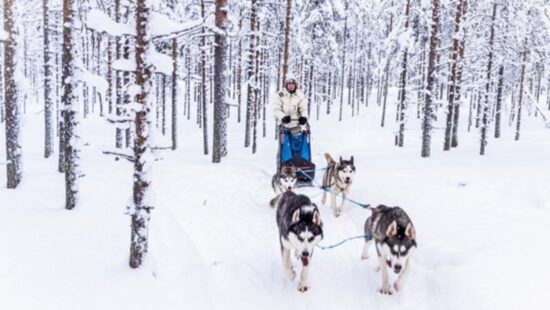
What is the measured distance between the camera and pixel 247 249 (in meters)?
7.80

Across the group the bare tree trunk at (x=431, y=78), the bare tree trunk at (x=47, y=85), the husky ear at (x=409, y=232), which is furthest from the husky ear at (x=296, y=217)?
the bare tree trunk at (x=47, y=85)

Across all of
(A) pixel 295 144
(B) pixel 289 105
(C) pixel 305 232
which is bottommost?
(C) pixel 305 232

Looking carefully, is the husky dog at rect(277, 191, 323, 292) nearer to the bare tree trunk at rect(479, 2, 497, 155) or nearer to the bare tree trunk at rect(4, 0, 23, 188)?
the bare tree trunk at rect(4, 0, 23, 188)

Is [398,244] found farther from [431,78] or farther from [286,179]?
[431,78]

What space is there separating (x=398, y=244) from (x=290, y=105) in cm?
685

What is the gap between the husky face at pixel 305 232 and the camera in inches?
239

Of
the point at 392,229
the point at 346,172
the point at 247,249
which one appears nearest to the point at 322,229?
the point at 392,229

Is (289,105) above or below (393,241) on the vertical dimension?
above

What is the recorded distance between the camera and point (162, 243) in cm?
725

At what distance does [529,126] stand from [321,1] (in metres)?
26.6

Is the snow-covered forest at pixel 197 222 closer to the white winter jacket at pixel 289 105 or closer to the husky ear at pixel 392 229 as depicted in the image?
the white winter jacket at pixel 289 105

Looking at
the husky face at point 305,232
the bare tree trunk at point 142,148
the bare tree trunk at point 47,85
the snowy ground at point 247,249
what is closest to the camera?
the bare tree trunk at point 142,148

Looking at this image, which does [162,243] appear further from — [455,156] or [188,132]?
[188,132]

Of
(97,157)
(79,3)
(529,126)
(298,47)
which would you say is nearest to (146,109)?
(79,3)
